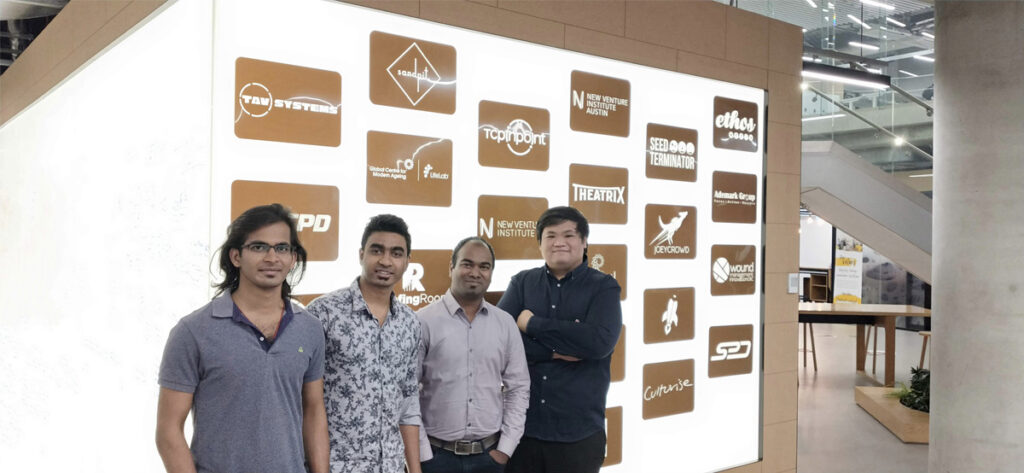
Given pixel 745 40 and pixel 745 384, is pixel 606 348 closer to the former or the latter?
pixel 745 384

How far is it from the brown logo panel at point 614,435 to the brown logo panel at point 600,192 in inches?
38.3

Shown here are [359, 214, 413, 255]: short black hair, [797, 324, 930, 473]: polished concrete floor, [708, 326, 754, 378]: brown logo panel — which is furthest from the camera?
[797, 324, 930, 473]: polished concrete floor

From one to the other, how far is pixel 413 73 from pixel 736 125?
2111 mm

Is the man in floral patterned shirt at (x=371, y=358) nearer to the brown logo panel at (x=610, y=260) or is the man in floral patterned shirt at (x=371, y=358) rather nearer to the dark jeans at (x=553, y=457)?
the dark jeans at (x=553, y=457)

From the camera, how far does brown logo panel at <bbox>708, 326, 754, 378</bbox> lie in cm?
429

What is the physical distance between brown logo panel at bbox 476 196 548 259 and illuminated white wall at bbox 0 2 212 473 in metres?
1.20

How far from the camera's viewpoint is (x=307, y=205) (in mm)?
2852

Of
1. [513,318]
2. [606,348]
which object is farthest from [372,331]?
[606,348]

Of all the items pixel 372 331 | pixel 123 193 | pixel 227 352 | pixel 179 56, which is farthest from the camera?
pixel 123 193

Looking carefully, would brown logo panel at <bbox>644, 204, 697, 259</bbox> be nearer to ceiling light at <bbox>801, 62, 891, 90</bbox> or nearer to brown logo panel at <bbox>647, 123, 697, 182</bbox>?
brown logo panel at <bbox>647, 123, 697, 182</bbox>

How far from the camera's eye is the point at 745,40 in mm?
4430

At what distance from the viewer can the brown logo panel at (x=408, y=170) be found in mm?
3045

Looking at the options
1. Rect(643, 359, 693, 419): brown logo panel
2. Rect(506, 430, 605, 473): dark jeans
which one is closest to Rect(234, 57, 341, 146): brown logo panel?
Rect(506, 430, 605, 473): dark jeans

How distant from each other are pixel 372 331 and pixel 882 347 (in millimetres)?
11101
